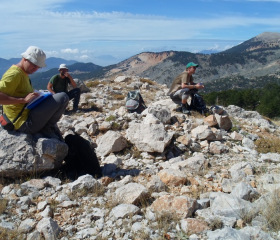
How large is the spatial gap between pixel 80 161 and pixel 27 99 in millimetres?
1467

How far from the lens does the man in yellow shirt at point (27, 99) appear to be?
4.02 m

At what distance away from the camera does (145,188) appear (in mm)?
3863

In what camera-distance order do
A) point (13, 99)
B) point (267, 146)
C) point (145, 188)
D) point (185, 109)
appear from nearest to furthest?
point (145, 188) < point (13, 99) < point (267, 146) < point (185, 109)

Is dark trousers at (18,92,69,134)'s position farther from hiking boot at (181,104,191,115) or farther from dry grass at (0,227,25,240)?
hiking boot at (181,104,191,115)

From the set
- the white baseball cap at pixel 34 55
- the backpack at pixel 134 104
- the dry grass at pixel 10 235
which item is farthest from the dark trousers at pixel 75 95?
the dry grass at pixel 10 235

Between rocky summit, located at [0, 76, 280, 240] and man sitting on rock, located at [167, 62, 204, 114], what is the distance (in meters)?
1.62

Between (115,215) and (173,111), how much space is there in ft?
20.3

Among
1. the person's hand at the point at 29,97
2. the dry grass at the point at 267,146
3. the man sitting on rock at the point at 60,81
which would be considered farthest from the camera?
the man sitting on rock at the point at 60,81

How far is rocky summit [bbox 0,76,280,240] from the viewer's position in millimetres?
3035

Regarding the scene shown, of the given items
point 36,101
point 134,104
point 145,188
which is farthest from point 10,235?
point 134,104

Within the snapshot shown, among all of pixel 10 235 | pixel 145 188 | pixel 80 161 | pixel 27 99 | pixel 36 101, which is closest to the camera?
pixel 10 235

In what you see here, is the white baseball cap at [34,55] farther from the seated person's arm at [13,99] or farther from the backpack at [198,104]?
the backpack at [198,104]

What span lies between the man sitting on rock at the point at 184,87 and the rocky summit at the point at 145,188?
5.31ft

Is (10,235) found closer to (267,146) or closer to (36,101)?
(36,101)
